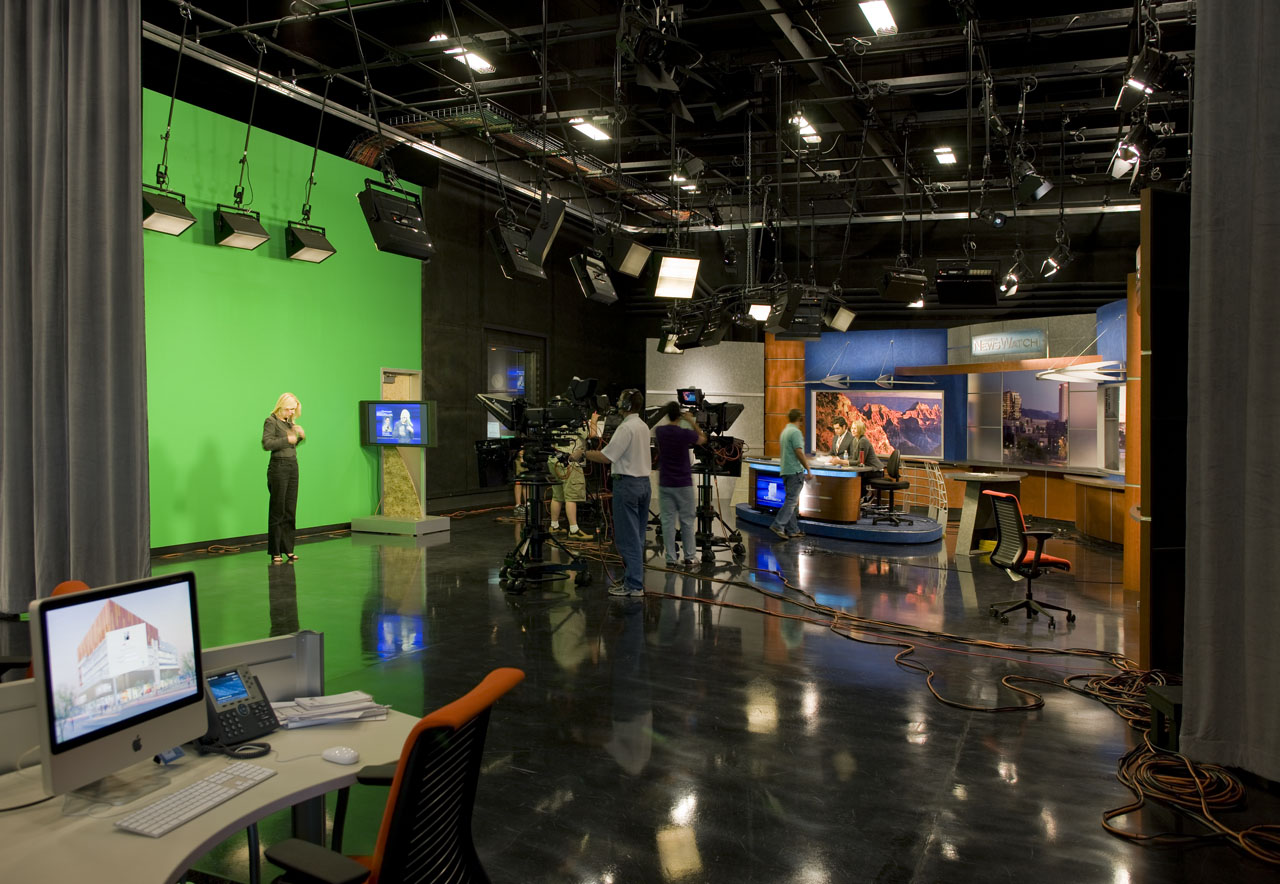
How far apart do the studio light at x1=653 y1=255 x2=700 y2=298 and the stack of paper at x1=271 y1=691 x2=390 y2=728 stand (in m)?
6.60

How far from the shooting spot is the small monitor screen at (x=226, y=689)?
2.31 meters

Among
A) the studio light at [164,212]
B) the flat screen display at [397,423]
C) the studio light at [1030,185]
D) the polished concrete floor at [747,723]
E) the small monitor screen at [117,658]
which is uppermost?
the studio light at [1030,185]

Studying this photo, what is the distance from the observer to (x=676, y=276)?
8703 millimetres

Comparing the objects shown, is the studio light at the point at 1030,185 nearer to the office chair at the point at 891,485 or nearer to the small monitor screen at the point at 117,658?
the office chair at the point at 891,485

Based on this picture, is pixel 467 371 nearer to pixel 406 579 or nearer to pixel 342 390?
pixel 342 390

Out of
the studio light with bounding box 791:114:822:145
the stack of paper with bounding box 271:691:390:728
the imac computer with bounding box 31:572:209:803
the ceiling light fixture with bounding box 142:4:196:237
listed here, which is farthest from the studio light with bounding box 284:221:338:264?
the imac computer with bounding box 31:572:209:803

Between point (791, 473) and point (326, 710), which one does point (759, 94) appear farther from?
point (326, 710)

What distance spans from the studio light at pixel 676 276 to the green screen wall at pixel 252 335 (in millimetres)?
4859

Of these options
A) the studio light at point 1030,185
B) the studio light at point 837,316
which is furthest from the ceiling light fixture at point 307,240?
the studio light at point 1030,185

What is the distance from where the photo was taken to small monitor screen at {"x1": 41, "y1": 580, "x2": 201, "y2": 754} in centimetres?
185

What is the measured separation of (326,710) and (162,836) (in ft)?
2.24

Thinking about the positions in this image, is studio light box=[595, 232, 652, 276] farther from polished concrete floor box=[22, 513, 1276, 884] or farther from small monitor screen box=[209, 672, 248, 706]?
small monitor screen box=[209, 672, 248, 706]

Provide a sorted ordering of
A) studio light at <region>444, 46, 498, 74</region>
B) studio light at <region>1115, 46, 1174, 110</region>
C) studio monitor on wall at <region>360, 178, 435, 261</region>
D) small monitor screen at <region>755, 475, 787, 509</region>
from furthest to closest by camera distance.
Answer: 1. small monitor screen at <region>755, 475, 787, 509</region>
2. studio light at <region>444, 46, 498, 74</region>
3. studio monitor on wall at <region>360, 178, 435, 261</region>
4. studio light at <region>1115, 46, 1174, 110</region>

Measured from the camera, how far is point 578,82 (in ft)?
30.2
